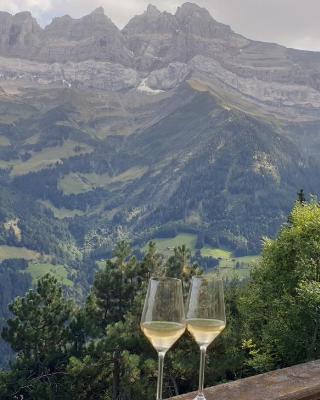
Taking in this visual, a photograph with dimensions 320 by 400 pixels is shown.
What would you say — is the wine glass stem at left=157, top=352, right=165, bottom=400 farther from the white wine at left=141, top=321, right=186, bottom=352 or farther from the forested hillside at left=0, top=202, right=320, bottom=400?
the forested hillside at left=0, top=202, right=320, bottom=400

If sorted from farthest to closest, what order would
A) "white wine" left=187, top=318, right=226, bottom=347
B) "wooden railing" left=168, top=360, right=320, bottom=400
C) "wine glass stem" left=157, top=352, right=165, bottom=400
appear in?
1. "wooden railing" left=168, top=360, right=320, bottom=400
2. "white wine" left=187, top=318, right=226, bottom=347
3. "wine glass stem" left=157, top=352, right=165, bottom=400

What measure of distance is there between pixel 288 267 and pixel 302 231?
2.79 meters

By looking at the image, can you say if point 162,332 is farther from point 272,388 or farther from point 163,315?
point 272,388

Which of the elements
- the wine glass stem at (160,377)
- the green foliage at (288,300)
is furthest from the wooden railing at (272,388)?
the green foliage at (288,300)

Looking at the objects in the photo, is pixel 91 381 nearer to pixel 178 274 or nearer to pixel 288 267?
pixel 178 274

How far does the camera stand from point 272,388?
5875 mm

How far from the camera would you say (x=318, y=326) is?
34.4m

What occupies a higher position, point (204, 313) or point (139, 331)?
point (204, 313)

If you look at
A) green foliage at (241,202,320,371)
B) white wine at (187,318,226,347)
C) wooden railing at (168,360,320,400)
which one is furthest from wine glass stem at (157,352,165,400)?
green foliage at (241,202,320,371)

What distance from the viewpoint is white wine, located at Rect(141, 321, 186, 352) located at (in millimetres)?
5090

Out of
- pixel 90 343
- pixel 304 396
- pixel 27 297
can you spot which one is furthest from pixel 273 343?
pixel 304 396

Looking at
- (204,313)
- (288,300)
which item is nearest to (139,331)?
(288,300)

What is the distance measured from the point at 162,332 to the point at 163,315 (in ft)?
0.48

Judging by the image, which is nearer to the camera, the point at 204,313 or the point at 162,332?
the point at 162,332
